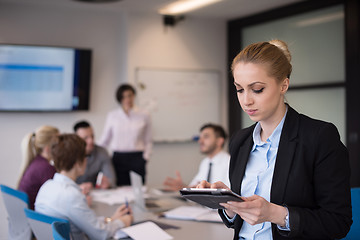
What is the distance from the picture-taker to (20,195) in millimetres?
2795

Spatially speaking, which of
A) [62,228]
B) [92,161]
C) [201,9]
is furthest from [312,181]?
[201,9]

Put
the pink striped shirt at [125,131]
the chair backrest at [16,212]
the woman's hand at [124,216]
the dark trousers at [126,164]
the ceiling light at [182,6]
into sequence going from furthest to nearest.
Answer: the ceiling light at [182,6] → the pink striped shirt at [125,131] → the dark trousers at [126,164] → the chair backrest at [16,212] → the woman's hand at [124,216]

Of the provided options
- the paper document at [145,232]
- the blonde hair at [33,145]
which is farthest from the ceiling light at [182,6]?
the paper document at [145,232]

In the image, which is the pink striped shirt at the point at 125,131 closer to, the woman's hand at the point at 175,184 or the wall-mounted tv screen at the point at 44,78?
the wall-mounted tv screen at the point at 44,78

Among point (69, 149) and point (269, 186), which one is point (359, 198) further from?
point (69, 149)

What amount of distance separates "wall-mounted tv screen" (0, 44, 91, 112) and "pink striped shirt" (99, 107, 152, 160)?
706 mm

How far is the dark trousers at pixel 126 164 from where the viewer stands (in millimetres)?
5066

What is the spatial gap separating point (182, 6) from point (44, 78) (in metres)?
2.11

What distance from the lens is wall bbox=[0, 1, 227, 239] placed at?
5434mm

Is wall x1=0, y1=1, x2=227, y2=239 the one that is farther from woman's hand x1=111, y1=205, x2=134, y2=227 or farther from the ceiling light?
woman's hand x1=111, y1=205, x2=134, y2=227

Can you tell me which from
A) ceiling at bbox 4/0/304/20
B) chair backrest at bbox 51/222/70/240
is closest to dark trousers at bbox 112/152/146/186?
ceiling at bbox 4/0/304/20

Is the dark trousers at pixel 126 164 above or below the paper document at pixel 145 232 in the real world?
above

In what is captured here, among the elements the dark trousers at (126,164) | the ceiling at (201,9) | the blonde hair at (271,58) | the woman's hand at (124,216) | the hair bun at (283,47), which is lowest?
the woman's hand at (124,216)

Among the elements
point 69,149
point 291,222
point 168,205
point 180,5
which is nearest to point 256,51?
point 291,222
